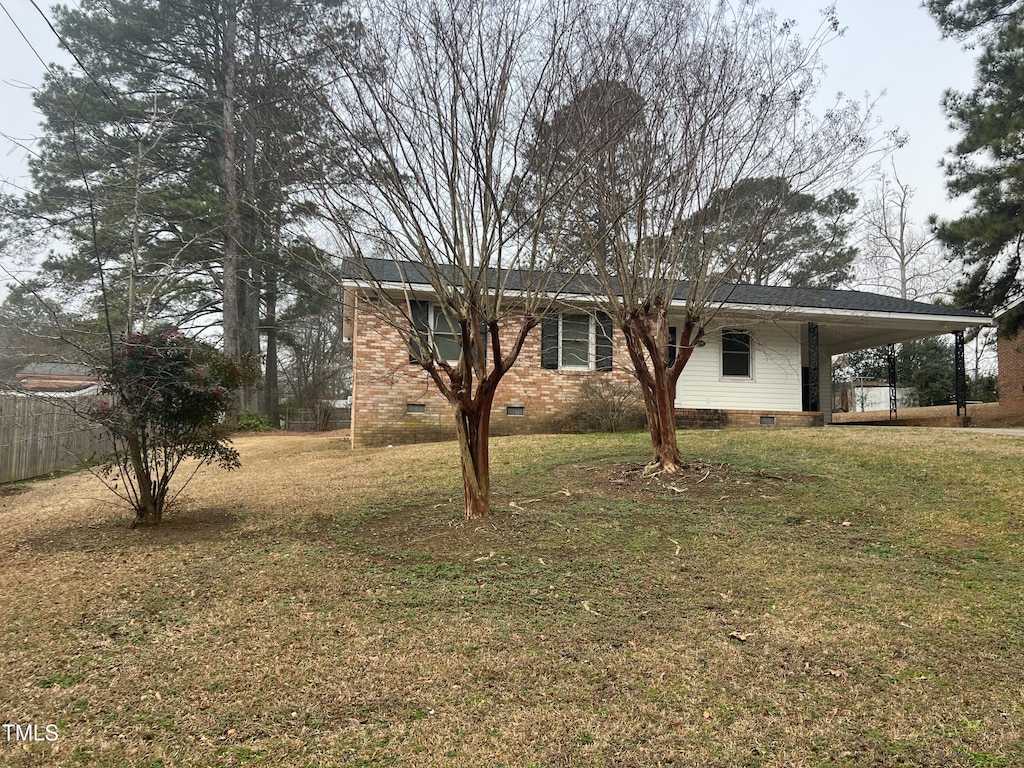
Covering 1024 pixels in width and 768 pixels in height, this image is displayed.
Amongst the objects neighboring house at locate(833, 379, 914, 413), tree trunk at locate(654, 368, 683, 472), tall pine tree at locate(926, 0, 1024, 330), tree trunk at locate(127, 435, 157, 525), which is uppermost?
tall pine tree at locate(926, 0, 1024, 330)

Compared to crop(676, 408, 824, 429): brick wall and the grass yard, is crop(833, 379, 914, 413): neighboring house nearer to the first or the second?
crop(676, 408, 824, 429): brick wall

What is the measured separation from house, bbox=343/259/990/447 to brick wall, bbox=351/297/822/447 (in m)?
0.02

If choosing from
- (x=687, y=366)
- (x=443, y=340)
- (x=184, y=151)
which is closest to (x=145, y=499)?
(x=443, y=340)

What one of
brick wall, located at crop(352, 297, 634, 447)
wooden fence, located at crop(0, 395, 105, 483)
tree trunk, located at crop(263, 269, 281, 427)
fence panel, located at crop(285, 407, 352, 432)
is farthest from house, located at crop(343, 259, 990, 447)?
tree trunk, located at crop(263, 269, 281, 427)

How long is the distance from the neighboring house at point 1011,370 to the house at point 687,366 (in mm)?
3856

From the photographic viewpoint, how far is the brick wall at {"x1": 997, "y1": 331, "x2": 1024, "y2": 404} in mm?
17266

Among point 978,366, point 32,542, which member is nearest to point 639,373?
point 32,542

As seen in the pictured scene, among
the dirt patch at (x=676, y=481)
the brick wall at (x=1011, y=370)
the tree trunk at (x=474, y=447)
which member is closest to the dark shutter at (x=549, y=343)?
the dirt patch at (x=676, y=481)

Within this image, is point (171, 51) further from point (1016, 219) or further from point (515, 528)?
point (1016, 219)

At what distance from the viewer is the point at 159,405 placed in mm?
5797

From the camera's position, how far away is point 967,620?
3639 millimetres

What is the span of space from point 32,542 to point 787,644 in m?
6.25

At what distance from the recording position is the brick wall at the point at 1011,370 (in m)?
17.3

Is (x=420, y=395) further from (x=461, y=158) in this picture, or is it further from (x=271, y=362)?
(x=271, y=362)
